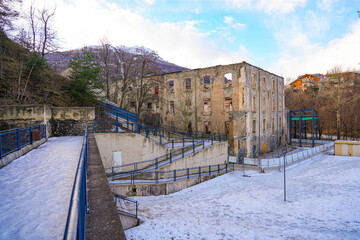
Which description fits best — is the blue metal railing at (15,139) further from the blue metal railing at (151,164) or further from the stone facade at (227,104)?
the stone facade at (227,104)

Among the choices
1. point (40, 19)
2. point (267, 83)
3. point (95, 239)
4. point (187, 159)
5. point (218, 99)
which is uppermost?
point (40, 19)

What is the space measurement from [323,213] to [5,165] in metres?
12.9

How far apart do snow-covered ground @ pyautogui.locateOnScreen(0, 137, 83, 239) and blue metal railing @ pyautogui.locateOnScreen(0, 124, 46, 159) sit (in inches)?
20.9

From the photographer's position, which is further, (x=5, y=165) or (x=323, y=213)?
(x=323, y=213)

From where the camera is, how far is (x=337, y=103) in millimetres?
34750

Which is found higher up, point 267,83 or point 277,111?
point 267,83

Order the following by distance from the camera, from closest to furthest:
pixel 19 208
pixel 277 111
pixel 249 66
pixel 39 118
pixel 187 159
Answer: pixel 19 208 → pixel 39 118 → pixel 187 159 → pixel 249 66 → pixel 277 111

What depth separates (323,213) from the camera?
31.0ft

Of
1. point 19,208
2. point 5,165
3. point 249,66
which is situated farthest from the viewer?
point 249,66

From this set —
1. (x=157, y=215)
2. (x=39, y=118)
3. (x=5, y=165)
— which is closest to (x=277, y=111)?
(x=157, y=215)

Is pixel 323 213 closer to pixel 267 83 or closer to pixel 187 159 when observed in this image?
pixel 187 159

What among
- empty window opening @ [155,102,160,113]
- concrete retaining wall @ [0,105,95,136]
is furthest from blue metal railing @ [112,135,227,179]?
empty window opening @ [155,102,160,113]

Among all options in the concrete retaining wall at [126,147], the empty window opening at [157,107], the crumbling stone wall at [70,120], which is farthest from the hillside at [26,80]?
the empty window opening at [157,107]

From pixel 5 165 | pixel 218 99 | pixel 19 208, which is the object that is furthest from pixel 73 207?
pixel 218 99
